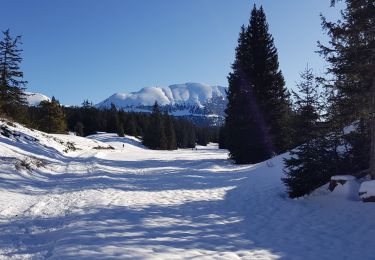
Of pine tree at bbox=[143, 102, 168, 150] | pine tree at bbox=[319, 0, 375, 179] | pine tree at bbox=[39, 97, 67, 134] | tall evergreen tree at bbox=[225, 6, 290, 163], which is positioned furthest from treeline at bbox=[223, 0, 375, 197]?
pine tree at bbox=[143, 102, 168, 150]

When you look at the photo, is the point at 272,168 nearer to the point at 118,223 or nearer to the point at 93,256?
the point at 118,223

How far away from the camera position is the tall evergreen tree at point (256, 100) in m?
30.2

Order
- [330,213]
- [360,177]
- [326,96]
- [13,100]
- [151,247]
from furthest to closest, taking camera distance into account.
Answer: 1. [13,100]
2. [326,96]
3. [360,177]
4. [330,213]
5. [151,247]

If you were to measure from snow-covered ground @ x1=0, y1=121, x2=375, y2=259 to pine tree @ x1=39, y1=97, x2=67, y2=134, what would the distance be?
143 ft

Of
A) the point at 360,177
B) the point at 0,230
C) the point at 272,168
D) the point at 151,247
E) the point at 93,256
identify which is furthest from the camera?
the point at 272,168

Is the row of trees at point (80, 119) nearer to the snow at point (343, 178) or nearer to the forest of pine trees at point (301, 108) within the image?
the forest of pine trees at point (301, 108)

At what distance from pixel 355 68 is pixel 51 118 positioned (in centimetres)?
5484

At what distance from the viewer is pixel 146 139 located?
8019 centimetres

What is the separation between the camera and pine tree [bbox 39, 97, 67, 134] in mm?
60019

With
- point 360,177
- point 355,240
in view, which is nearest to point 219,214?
point 355,240

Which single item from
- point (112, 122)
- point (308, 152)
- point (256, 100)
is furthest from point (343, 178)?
point (112, 122)

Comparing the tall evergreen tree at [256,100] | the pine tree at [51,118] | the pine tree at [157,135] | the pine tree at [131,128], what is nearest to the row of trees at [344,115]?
the tall evergreen tree at [256,100]

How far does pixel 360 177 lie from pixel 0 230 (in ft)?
36.8

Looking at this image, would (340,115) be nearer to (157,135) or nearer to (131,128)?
(157,135)
